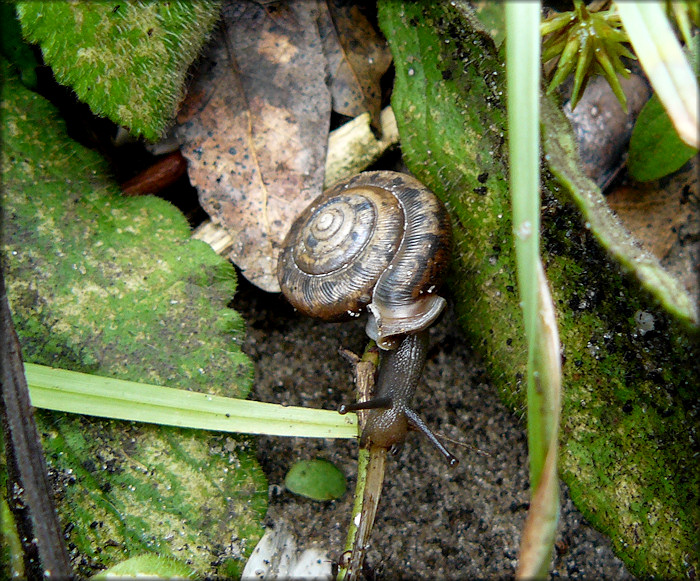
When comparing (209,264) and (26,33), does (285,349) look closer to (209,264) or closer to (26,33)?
(209,264)

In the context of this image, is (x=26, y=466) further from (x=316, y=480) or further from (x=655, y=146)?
(x=655, y=146)

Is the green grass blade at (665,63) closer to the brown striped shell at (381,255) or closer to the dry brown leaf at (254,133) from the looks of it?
the brown striped shell at (381,255)

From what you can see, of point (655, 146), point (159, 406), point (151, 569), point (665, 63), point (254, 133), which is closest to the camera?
point (665, 63)

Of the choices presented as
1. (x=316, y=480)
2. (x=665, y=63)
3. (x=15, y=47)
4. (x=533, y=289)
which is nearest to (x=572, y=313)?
(x=533, y=289)

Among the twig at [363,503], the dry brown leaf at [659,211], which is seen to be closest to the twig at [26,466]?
the twig at [363,503]

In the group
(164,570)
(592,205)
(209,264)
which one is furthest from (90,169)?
(592,205)
